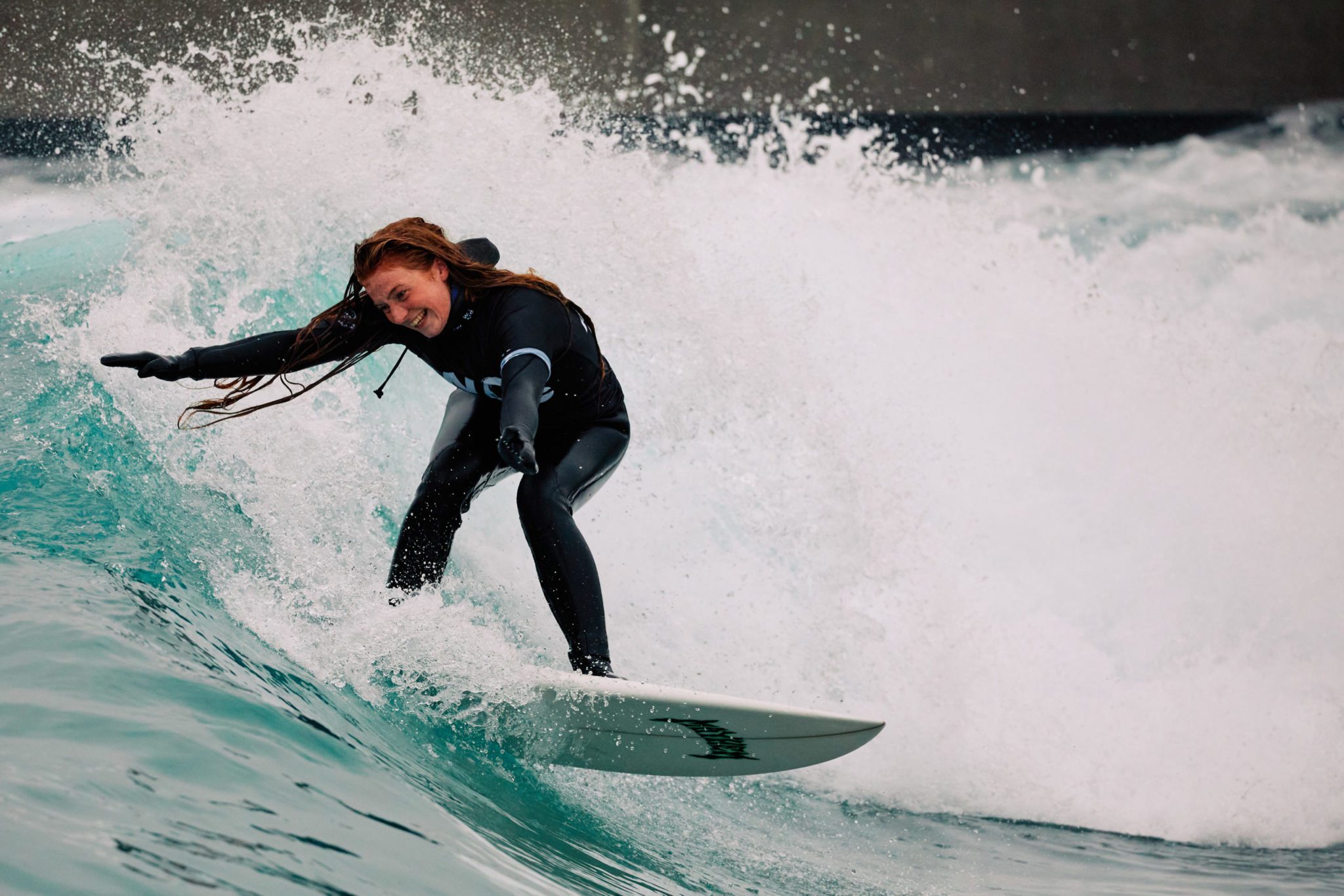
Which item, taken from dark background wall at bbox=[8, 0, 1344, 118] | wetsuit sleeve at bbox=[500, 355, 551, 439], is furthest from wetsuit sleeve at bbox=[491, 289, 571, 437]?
dark background wall at bbox=[8, 0, 1344, 118]

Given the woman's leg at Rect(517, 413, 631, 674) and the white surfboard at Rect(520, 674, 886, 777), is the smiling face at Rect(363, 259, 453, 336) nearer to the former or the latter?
the woman's leg at Rect(517, 413, 631, 674)

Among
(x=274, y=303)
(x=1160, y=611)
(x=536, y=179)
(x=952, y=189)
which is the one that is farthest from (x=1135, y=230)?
(x=274, y=303)

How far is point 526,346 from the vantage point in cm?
208

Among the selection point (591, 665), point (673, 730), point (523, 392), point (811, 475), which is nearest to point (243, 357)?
point (523, 392)

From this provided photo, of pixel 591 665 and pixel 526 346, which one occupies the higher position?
pixel 526 346

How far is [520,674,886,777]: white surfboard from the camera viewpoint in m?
2.11

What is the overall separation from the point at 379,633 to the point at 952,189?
11.1 metres

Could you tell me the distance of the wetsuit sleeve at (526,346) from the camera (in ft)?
6.35

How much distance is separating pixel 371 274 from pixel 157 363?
21.2 inches

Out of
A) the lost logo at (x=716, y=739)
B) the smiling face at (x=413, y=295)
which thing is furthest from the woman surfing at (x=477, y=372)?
the lost logo at (x=716, y=739)

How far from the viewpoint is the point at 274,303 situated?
14.0 ft

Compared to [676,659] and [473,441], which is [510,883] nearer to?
[473,441]

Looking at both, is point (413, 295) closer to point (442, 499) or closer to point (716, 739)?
point (442, 499)

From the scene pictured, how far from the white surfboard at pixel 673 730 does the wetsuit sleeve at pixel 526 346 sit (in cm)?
56
